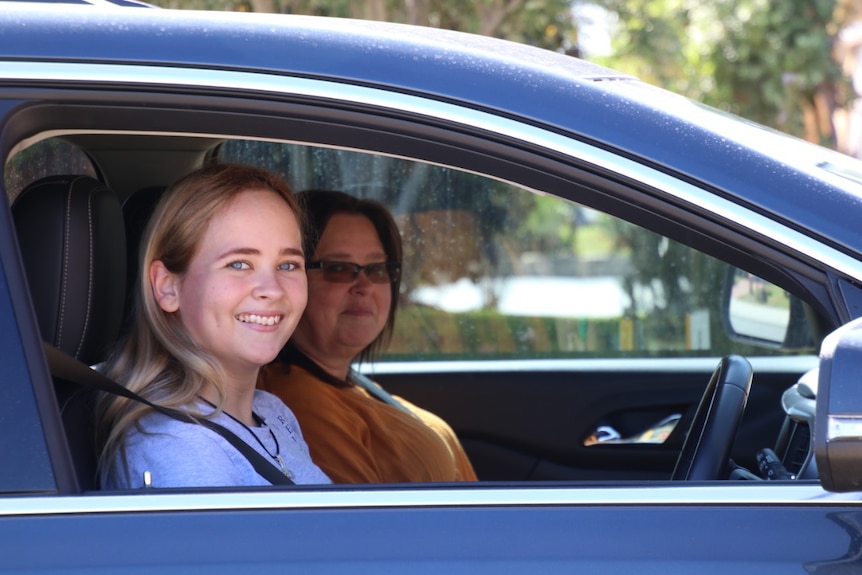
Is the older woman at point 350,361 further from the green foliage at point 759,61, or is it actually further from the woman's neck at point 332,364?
the green foliage at point 759,61

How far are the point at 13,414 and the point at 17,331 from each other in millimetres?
105

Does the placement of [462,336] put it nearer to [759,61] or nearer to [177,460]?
[177,460]

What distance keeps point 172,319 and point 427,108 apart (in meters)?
0.76

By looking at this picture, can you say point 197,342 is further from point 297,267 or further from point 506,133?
point 506,133

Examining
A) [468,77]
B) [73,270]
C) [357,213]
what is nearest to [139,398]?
[73,270]

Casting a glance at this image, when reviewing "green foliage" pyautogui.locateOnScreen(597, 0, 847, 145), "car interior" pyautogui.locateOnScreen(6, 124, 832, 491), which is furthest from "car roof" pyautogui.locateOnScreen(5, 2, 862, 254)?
"green foliage" pyautogui.locateOnScreen(597, 0, 847, 145)

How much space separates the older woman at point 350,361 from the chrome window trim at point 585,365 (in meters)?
0.51

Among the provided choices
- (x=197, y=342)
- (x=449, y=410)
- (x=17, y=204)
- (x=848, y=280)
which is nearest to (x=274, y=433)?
(x=197, y=342)

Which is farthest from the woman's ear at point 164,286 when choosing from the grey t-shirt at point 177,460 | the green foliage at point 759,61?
the green foliage at point 759,61

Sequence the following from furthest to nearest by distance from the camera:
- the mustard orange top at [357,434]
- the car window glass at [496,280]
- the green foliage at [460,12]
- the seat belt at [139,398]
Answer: the green foliage at [460,12]
the car window glass at [496,280]
the mustard orange top at [357,434]
the seat belt at [139,398]

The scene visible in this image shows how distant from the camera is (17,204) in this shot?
72.3 inches

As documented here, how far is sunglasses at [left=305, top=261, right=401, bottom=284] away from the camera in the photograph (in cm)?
280

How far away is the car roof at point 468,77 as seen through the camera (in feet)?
4.63

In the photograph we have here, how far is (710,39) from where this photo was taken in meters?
8.51
